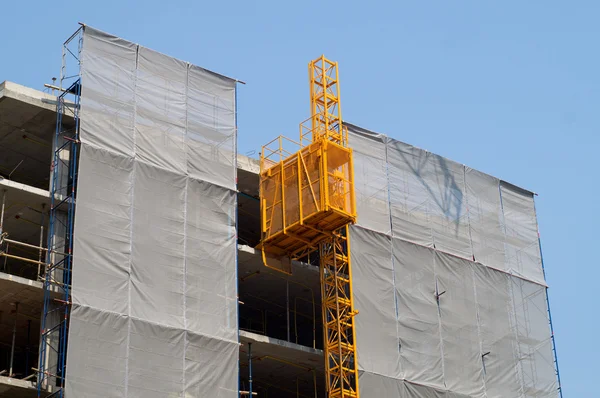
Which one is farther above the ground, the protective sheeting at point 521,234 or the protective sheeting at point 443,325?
the protective sheeting at point 521,234

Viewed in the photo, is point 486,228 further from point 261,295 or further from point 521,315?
point 261,295

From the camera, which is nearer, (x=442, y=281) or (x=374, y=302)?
(x=374, y=302)

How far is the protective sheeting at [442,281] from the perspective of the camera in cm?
4444

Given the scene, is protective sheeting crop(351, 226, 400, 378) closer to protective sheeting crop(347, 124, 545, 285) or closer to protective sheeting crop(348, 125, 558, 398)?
protective sheeting crop(348, 125, 558, 398)

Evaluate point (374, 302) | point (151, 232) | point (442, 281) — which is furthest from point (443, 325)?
point (151, 232)

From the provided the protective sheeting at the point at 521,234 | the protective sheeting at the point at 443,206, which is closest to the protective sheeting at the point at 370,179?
the protective sheeting at the point at 443,206

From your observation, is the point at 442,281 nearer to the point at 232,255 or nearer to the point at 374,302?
the point at 374,302

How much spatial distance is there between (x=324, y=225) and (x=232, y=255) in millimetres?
4101

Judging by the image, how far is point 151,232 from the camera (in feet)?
130

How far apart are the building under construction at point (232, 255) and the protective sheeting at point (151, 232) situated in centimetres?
6

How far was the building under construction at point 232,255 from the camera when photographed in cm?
3806

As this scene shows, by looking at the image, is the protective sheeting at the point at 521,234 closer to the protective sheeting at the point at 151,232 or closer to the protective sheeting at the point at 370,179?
the protective sheeting at the point at 370,179

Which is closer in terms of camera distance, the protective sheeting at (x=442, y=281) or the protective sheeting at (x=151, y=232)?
the protective sheeting at (x=151, y=232)

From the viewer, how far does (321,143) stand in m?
Result: 44.7
